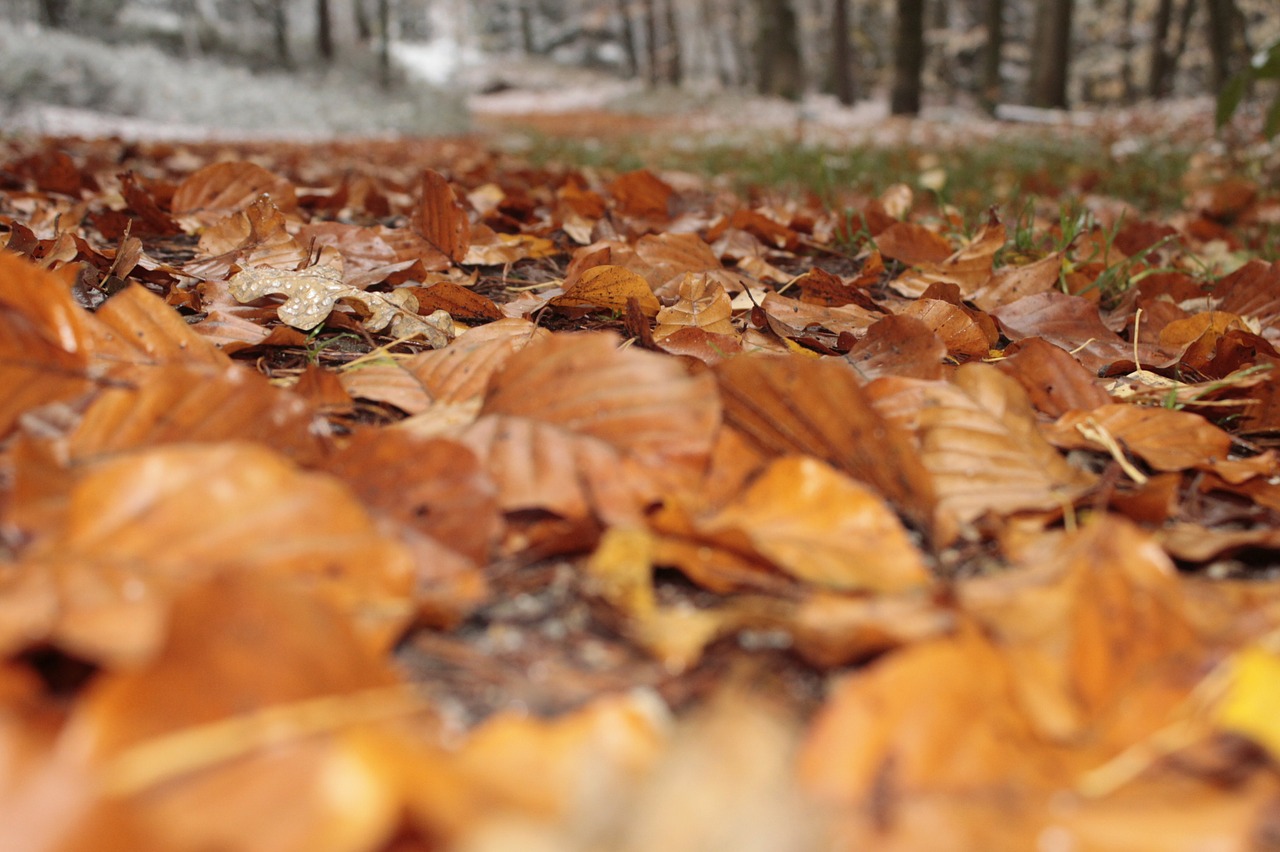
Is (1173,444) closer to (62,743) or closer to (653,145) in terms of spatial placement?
(62,743)

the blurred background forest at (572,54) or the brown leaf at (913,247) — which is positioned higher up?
the blurred background forest at (572,54)

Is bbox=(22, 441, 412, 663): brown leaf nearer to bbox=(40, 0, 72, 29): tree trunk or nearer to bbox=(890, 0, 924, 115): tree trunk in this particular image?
bbox=(890, 0, 924, 115): tree trunk

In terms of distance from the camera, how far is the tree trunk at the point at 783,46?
19.2m

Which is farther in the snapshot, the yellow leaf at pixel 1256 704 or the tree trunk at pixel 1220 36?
the tree trunk at pixel 1220 36

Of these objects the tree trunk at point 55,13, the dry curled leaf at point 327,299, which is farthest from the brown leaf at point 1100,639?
the tree trunk at point 55,13

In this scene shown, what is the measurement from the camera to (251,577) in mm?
499

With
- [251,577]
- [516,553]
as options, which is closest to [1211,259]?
[516,553]

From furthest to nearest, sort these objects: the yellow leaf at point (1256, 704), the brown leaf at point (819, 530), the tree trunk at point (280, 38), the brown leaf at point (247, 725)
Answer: the tree trunk at point (280, 38) < the brown leaf at point (819, 530) < the yellow leaf at point (1256, 704) < the brown leaf at point (247, 725)

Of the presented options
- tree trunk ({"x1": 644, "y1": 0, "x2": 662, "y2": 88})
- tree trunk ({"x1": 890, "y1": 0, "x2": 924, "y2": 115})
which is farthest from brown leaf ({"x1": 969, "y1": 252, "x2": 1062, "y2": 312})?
tree trunk ({"x1": 644, "y1": 0, "x2": 662, "y2": 88})

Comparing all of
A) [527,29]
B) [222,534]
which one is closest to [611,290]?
[222,534]

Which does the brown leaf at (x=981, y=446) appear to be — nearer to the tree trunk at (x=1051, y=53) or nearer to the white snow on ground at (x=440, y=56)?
the tree trunk at (x=1051, y=53)

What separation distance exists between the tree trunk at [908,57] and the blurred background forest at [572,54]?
0.09ft

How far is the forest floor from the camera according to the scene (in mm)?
441

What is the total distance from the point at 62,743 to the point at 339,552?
202 millimetres
